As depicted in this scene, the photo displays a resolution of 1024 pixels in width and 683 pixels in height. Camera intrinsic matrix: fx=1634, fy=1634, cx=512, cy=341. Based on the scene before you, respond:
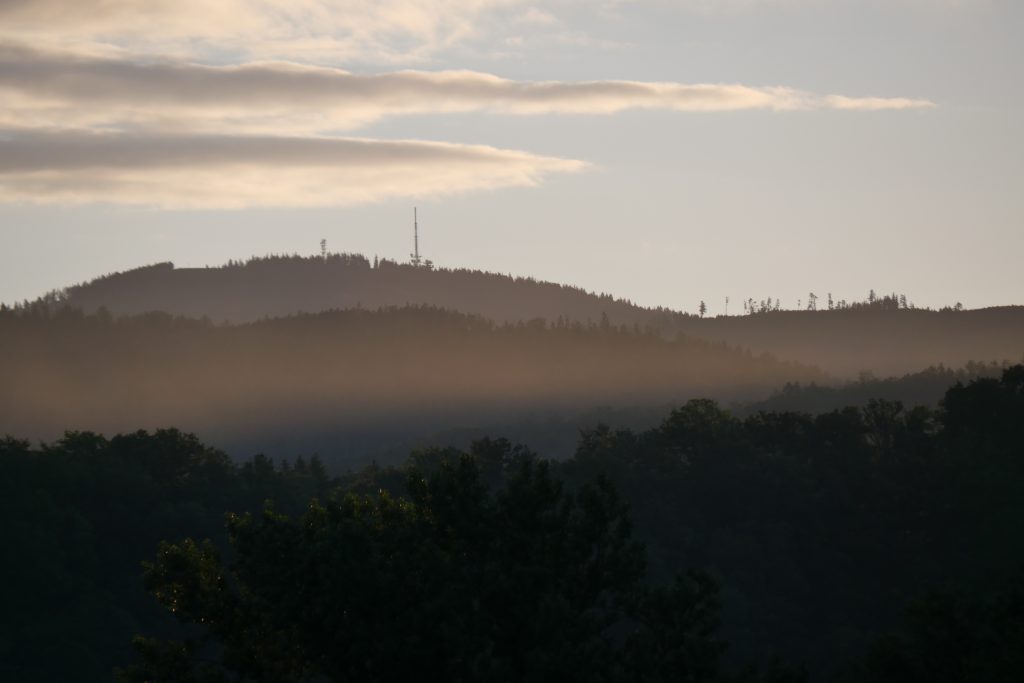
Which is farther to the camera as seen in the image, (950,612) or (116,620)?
(116,620)

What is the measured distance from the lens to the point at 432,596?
50.3m

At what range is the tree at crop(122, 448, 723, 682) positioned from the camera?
4978cm

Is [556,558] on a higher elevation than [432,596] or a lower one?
higher

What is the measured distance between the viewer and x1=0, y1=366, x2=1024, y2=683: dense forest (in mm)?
51000

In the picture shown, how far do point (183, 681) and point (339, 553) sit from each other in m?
6.80

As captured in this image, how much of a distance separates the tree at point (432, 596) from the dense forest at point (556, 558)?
0.26 feet

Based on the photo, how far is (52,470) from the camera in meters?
130

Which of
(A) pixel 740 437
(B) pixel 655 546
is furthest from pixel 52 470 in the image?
(A) pixel 740 437

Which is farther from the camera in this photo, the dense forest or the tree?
the dense forest

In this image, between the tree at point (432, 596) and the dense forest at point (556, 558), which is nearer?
the tree at point (432, 596)

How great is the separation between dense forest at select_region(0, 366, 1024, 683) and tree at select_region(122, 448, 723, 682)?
80 millimetres

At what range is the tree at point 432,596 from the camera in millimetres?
49781

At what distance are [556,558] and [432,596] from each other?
6.95m

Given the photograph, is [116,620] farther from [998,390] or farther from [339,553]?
[998,390]
